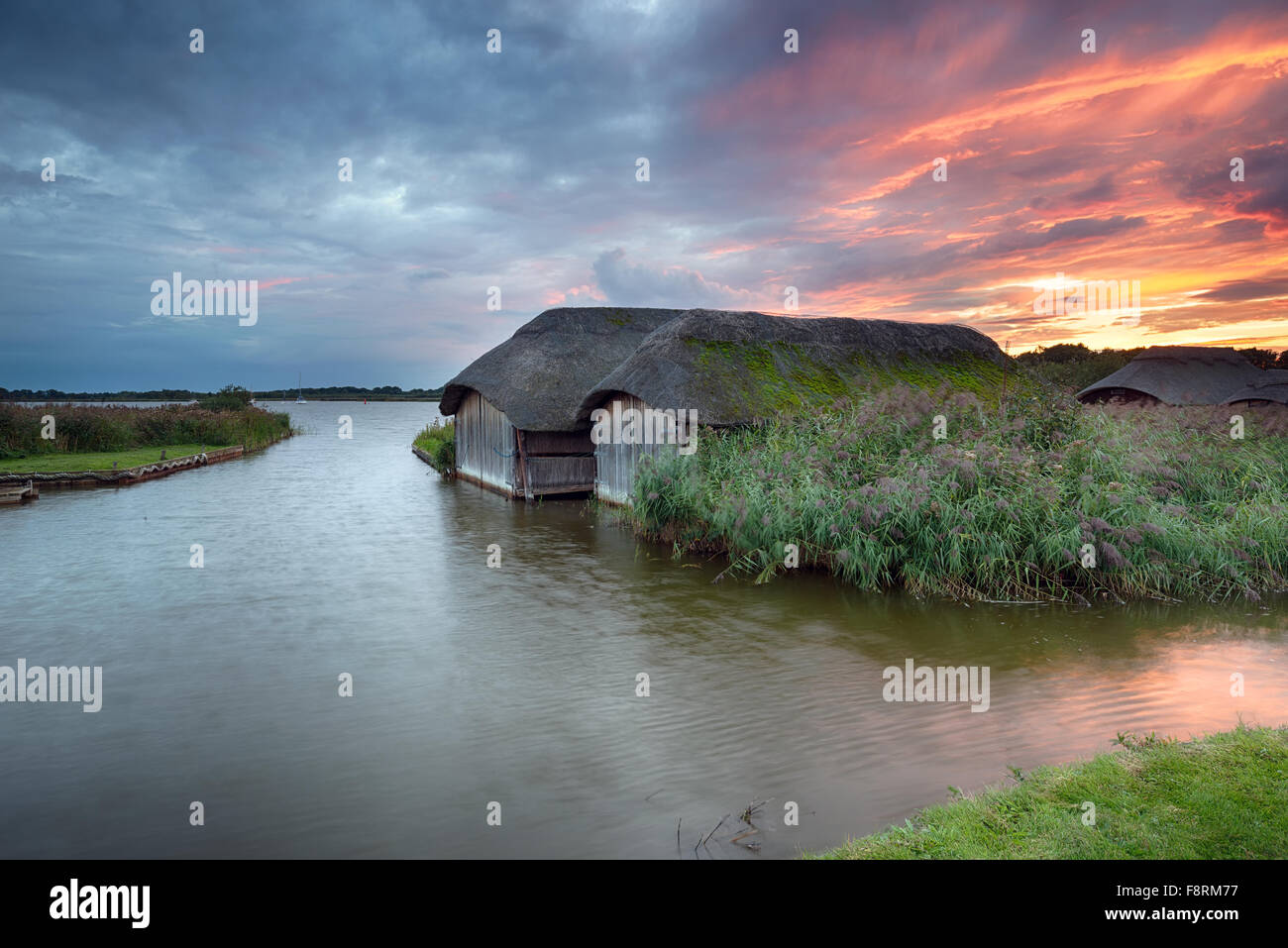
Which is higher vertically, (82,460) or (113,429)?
(113,429)

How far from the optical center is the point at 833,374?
60.1 feet

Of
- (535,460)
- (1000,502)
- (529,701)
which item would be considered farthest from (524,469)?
(529,701)

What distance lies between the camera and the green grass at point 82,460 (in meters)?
22.9

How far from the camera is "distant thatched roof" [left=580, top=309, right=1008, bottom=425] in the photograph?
15.9 meters

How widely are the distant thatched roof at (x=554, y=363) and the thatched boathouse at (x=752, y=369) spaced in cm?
130

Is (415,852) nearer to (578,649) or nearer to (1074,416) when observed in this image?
(578,649)

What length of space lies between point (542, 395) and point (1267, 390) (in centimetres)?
2505

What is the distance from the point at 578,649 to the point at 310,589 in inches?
195

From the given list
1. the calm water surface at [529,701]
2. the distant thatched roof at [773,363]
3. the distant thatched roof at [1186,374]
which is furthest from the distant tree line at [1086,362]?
the calm water surface at [529,701]

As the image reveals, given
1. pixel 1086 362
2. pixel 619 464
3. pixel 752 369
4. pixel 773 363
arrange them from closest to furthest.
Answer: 1. pixel 752 369
2. pixel 773 363
3. pixel 619 464
4. pixel 1086 362

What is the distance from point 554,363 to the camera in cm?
2125

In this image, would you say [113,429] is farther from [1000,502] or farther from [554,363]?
[1000,502]

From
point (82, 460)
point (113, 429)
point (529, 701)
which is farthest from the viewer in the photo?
point (113, 429)
